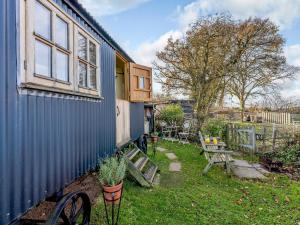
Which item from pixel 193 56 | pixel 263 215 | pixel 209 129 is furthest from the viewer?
pixel 193 56

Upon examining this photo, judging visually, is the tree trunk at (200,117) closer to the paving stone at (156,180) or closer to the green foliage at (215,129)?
the green foliage at (215,129)

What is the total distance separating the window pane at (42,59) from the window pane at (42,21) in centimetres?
13

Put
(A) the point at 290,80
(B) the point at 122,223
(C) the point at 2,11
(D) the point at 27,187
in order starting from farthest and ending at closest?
(A) the point at 290,80, (B) the point at 122,223, (D) the point at 27,187, (C) the point at 2,11

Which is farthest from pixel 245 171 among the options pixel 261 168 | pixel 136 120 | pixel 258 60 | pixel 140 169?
pixel 258 60

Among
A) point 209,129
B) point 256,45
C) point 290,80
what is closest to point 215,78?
point 209,129

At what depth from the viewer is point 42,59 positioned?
2.67 metres

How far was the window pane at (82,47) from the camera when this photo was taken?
3.75 m

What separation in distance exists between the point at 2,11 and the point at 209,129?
10658 millimetres

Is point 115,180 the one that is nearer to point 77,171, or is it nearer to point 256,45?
point 77,171

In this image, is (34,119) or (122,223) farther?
A: (122,223)

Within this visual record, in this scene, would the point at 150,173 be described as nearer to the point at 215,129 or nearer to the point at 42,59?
the point at 42,59

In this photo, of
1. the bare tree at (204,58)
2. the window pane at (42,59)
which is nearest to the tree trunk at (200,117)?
the bare tree at (204,58)

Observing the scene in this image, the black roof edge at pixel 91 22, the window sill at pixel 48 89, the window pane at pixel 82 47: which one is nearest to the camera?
the window sill at pixel 48 89

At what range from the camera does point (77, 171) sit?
356cm
